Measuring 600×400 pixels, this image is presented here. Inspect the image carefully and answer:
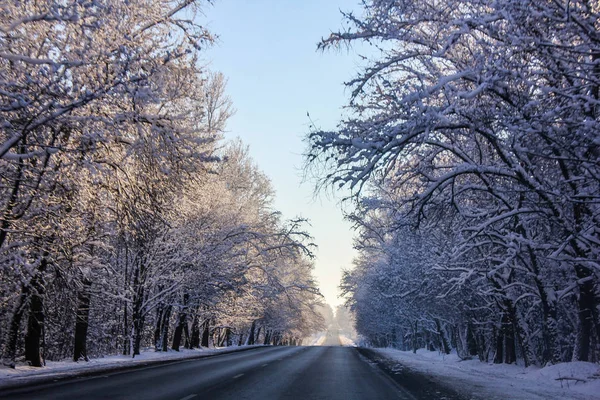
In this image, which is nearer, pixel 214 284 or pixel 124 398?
pixel 124 398

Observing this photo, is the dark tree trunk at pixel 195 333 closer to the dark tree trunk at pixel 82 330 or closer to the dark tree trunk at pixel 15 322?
the dark tree trunk at pixel 82 330

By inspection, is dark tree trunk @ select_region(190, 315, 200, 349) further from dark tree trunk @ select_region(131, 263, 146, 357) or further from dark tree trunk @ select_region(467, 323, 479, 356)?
dark tree trunk @ select_region(467, 323, 479, 356)

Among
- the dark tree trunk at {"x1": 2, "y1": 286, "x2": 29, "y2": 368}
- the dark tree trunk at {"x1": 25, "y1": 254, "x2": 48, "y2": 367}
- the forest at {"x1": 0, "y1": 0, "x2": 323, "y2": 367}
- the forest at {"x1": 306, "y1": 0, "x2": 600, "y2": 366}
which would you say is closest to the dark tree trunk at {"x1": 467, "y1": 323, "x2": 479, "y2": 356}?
the forest at {"x1": 306, "y1": 0, "x2": 600, "y2": 366}

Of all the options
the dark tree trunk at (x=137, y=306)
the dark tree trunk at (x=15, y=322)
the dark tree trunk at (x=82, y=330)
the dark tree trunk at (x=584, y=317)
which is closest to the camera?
the dark tree trunk at (x=584, y=317)

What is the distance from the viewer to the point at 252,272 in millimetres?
38531

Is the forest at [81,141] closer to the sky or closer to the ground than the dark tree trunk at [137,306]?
closer to the sky

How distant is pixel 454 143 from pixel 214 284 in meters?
20.9

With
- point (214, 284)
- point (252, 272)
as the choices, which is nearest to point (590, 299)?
point (214, 284)

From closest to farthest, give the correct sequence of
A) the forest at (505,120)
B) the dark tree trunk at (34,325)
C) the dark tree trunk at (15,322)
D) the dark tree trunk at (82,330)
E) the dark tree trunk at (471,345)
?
the forest at (505,120), the dark tree trunk at (15,322), the dark tree trunk at (34,325), the dark tree trunk at (82,330), the dark tree trunk at (471,345)

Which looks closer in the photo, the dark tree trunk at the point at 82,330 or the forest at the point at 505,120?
the forest at the point at 505,120

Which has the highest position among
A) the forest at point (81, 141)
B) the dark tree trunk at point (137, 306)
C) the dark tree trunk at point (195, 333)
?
the forest at point (81, 141)

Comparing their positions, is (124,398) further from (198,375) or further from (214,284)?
(214,284)

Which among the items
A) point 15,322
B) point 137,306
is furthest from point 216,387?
point 137,306

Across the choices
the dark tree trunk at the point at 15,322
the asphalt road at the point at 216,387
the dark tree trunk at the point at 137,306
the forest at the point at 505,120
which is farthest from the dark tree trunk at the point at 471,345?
the dark tree trunk at the point at 15,322
